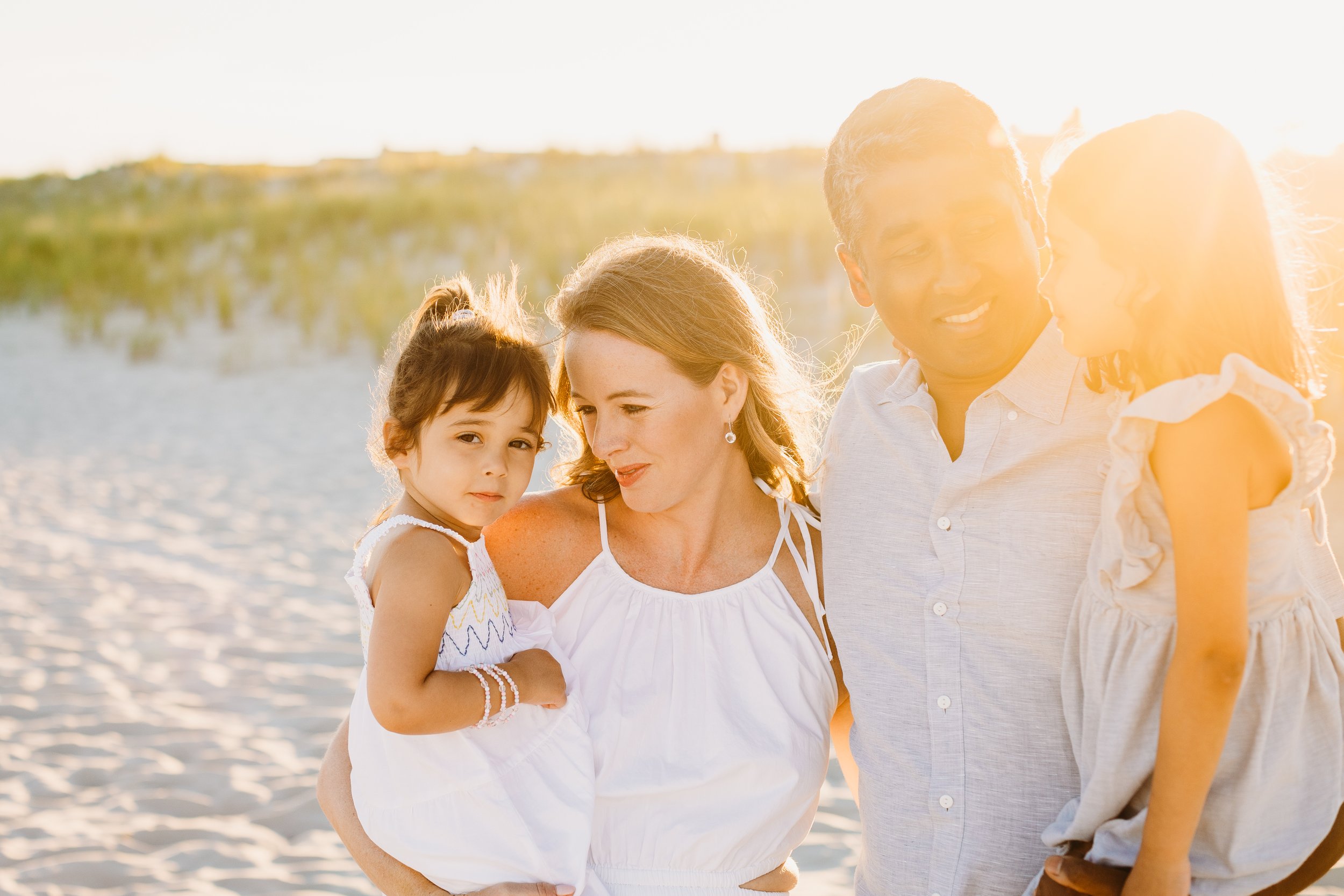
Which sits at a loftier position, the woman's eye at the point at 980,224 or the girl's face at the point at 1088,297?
the woman's eye at the point at 980,224

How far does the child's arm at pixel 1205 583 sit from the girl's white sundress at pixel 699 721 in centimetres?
93

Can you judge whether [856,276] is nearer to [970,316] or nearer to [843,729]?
[970,316]

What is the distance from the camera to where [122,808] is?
13.6ft

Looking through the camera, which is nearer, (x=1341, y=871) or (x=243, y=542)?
(x=1341, y=871)

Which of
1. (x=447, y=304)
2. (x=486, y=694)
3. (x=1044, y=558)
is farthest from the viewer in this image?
(x=447, y=304)

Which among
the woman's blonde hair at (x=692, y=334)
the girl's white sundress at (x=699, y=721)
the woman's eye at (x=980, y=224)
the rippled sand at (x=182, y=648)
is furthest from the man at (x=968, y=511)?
the rippled sand at (x=182, y=648)

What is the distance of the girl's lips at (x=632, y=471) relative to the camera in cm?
254

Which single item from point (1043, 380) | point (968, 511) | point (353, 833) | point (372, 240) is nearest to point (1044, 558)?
point (968, 511)

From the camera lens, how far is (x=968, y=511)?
205 centimetres

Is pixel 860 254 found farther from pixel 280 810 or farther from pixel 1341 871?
pixel 280 810

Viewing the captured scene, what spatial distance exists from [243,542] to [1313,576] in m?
7.08

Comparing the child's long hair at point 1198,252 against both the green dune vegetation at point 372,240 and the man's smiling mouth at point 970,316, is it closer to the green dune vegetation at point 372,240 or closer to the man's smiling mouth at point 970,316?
the man's smiling mouth at point 970,316

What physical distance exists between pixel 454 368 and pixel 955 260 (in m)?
1.04

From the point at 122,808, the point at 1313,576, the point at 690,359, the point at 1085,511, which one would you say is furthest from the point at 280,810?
the point at 1313,576
